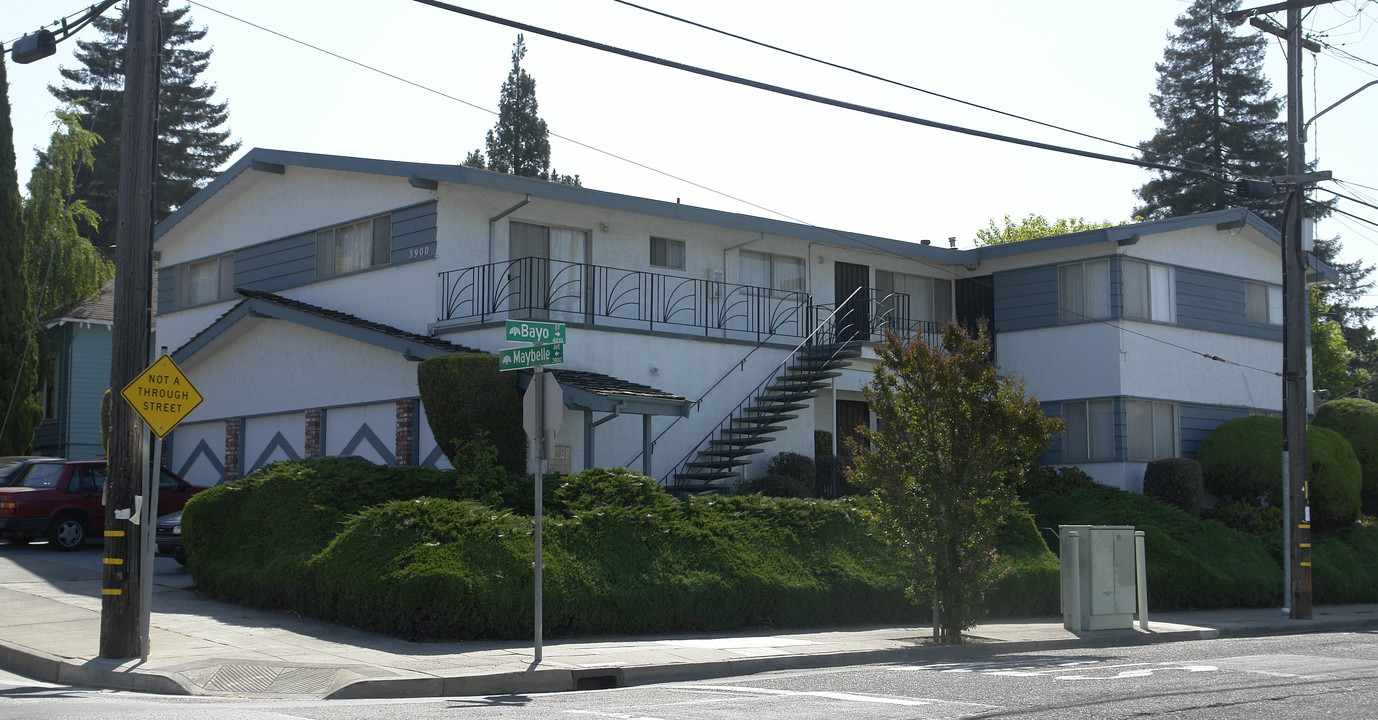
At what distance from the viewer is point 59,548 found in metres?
20.5

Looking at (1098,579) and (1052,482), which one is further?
(1052,482)

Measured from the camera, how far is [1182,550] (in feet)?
68.2

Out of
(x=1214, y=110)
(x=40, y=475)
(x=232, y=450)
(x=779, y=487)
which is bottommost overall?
(x=779, y=487)

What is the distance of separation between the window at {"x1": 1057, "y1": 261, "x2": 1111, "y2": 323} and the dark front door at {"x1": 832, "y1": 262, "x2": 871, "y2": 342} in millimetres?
4073

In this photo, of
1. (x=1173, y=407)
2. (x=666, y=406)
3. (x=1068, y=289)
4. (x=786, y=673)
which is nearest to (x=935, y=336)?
(x=1068, y=289)

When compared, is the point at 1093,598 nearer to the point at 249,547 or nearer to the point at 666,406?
the point at 666,406

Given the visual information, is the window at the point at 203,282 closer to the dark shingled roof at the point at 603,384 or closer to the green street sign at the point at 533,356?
the dark shingled roof at the point at 603,384

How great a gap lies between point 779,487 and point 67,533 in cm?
1166

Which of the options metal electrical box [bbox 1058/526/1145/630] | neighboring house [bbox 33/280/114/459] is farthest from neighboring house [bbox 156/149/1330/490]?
neighboring house [bbox 33/280/114/459]

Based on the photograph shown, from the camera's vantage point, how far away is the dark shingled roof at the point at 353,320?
2000 centimetres

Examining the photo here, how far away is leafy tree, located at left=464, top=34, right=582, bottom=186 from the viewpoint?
156 feet

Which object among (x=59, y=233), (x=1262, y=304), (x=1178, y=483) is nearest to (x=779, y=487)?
(x=1178, y=483)

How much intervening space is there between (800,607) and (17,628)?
9038mm

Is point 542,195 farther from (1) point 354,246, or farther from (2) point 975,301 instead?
(2) point 975,301
